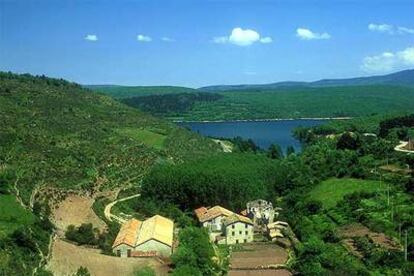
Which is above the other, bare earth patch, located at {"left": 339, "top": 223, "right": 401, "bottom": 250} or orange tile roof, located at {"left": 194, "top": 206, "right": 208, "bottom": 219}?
bare earth patch, located at {"left": 339, "top": 223, "right": 401, "bottom": 250}

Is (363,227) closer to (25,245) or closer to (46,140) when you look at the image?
(25,245)

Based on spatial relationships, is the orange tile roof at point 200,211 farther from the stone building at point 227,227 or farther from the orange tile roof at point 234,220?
the orange tile roof at point 234,220

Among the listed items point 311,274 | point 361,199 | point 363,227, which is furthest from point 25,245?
point 361,199

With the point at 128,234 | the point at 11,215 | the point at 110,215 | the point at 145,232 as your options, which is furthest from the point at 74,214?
the point at 11,215

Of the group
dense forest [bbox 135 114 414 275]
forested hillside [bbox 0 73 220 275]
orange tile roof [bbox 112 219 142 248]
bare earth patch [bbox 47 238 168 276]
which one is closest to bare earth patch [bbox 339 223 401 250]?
dense forest [bbox 135 114 414 275]

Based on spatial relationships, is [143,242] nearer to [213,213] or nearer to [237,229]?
[237,229]

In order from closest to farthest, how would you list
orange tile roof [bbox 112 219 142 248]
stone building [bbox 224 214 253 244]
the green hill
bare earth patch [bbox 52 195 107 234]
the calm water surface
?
orange tile roof [bbox 112 219 142 248] < bare earth patch [bbox 52 195 107 234] < stone building [bbox 224 214 253 244] < the green hill < the calm water surface

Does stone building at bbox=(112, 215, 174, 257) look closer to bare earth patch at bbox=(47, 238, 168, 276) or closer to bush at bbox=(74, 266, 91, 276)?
bare earth patch at bbox=(47, 238, 168, 276)
